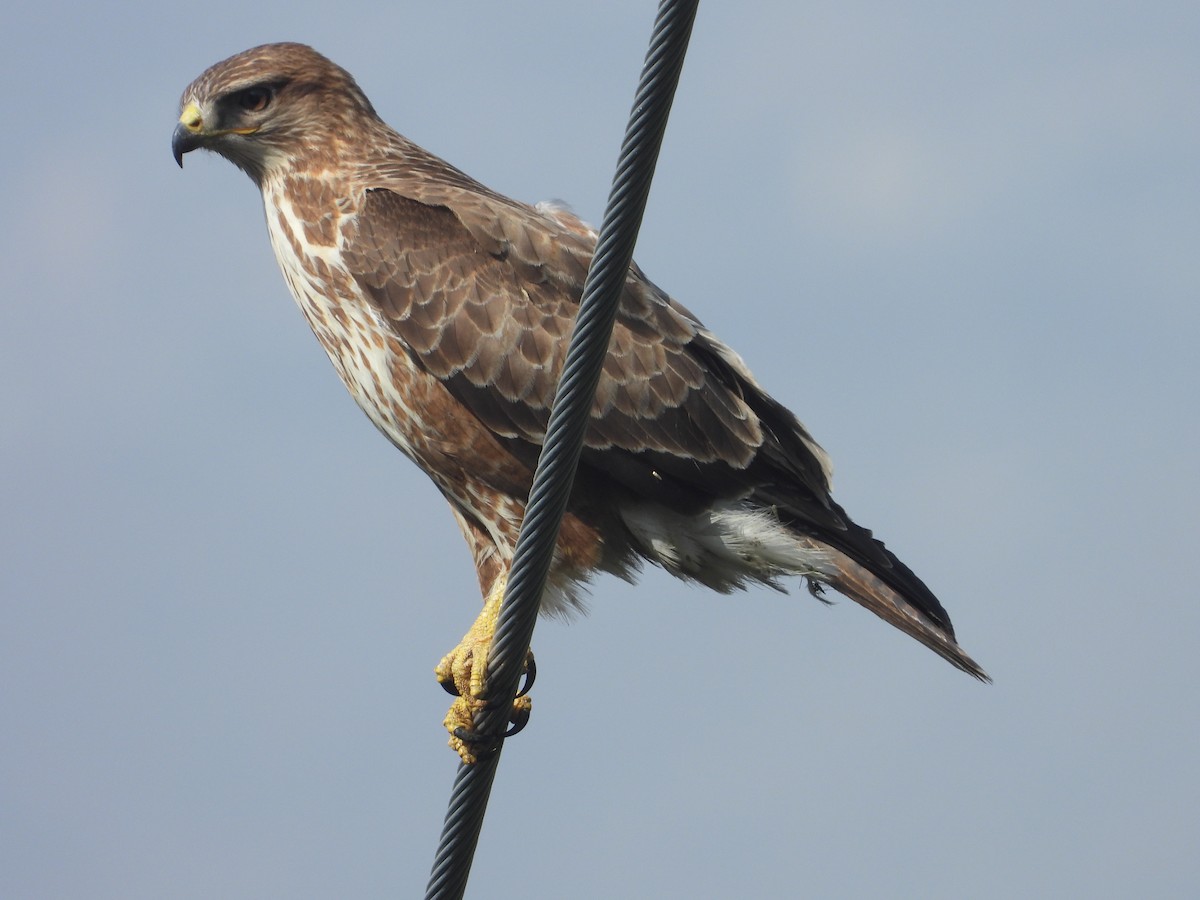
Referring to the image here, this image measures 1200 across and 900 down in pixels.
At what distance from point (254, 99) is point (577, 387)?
3583mm

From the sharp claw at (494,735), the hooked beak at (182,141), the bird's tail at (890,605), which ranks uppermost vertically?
the hooked beak at (182,141)

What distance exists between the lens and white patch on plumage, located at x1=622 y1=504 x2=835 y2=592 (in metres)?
5.64

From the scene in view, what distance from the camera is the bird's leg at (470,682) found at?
195 inches

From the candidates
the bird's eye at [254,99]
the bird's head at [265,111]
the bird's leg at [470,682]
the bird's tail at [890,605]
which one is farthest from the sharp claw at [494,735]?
the bird's eye at [254,99]

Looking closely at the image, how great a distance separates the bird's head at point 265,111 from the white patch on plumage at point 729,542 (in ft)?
6.41

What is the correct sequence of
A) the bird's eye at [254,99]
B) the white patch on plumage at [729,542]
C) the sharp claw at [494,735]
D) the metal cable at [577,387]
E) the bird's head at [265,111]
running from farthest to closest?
the bird's eye at [254,99] < the bird's head at [265,111] < the white patch on plumage at [729,542] < the sharp claw at [494,735] < the metal cable at [577,387]

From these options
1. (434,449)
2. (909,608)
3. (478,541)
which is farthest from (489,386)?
(909,608)

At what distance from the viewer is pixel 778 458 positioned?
19.0 ft

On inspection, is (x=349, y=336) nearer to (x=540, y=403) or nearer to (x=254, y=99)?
(x=540, y=403)

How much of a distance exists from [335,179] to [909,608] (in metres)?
2.64

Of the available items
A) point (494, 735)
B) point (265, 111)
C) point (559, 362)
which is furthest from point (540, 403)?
point (265, 111)

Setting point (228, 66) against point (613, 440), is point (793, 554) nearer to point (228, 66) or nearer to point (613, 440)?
point (613, 440)

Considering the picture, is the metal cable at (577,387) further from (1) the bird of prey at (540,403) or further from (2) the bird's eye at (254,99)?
(2) the bird's eye at (254,99)

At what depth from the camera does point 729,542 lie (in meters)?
5.67
